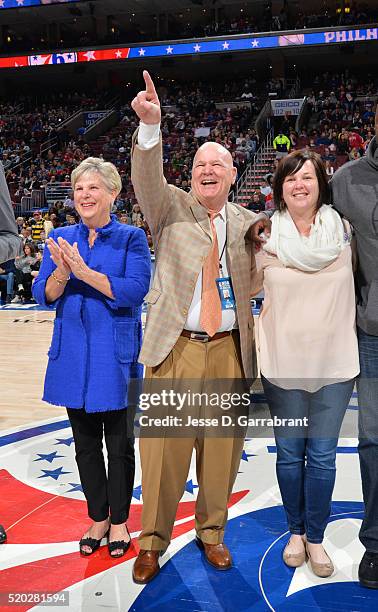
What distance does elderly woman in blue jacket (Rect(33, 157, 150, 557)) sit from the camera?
2.52 m

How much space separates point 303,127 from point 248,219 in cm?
1715

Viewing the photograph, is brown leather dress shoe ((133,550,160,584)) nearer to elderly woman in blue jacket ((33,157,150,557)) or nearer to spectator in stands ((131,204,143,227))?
elderly woman in blue jacket ((33,157,150,557))

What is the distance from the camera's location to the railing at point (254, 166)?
48.8 feet

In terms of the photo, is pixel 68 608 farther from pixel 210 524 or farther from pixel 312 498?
pixel 312 498

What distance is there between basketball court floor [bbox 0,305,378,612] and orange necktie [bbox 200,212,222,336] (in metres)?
0.99

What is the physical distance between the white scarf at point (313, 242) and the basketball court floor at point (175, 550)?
123cm

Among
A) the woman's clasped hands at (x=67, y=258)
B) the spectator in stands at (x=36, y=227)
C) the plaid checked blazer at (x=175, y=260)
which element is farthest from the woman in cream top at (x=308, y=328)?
the spectator in stands at (x=36, y=227)

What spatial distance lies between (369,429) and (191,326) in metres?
0.78

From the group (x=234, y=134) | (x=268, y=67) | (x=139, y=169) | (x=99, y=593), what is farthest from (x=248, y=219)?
(x=268, y=67)

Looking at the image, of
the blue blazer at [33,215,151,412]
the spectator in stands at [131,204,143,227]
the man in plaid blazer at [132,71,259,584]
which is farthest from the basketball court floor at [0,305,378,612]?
the spectator in stands at [131,204,143,227]

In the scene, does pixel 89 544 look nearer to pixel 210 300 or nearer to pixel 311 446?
pixel 311 446

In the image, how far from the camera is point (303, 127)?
18.7 metres

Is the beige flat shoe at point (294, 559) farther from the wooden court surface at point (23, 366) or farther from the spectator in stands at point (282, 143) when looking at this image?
the spectator in stands at point (282, 143)

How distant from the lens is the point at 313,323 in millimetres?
2303
